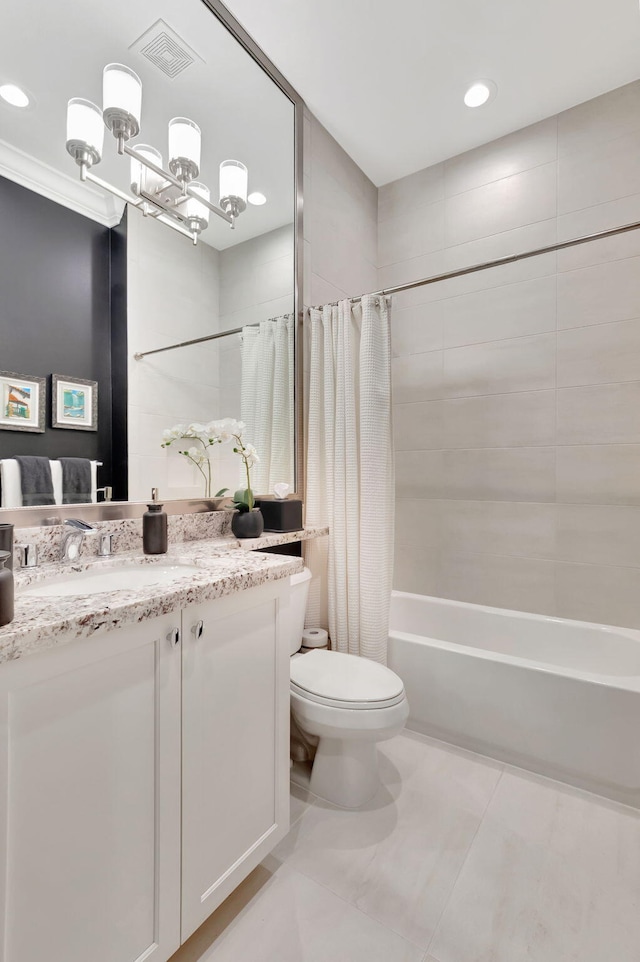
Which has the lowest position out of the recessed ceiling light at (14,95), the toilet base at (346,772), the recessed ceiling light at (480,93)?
the toilet base at (346,772)

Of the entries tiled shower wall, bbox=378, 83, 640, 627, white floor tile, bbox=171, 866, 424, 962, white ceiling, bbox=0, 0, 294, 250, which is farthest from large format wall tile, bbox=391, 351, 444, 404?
white floor tile, bbox=171, 866, 424, 962

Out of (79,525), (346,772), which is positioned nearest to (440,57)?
(79,525)

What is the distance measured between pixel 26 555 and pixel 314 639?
45.2 inches

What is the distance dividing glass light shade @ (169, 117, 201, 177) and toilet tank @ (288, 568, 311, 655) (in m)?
1.54

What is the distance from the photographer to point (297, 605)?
1.73 metres

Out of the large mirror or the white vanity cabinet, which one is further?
the large mirror

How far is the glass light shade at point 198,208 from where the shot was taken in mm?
1622

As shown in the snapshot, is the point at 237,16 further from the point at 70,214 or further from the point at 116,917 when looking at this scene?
the point at 116,917

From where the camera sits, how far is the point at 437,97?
6.86ft

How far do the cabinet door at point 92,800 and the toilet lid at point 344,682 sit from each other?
0.60m

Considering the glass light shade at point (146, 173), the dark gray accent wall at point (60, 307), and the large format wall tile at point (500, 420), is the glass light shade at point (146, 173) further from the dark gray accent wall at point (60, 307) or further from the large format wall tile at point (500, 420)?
the large format wall tile at point (500, 420)

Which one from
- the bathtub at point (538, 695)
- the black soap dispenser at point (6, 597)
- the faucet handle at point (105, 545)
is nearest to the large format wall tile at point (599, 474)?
the bathtub at point (538, 695)

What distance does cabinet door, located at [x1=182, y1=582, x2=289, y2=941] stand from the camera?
A: 95cm

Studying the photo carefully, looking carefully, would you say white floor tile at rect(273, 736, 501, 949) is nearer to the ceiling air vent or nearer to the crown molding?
the crown molding
